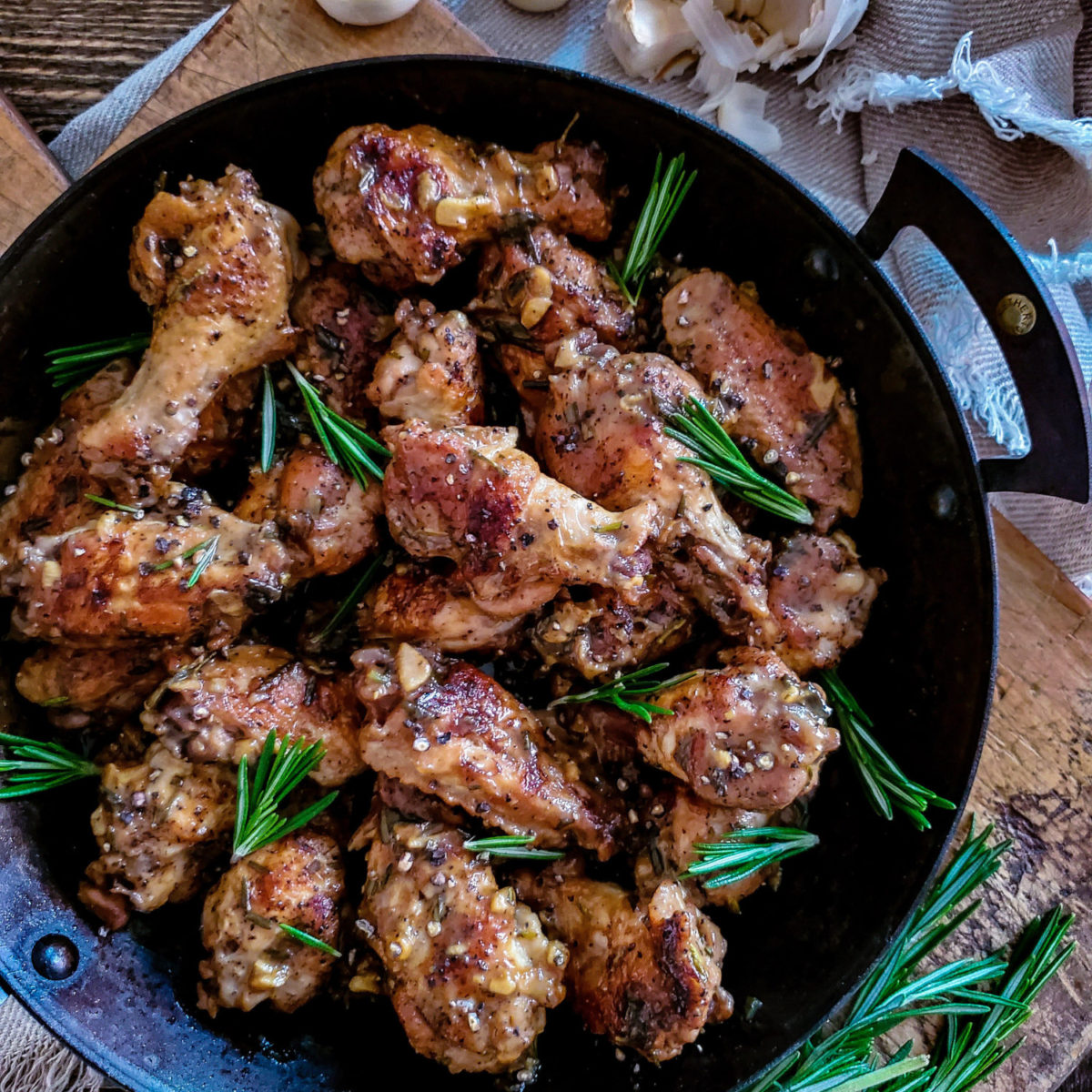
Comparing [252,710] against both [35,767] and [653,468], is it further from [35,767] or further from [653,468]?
[653,468]

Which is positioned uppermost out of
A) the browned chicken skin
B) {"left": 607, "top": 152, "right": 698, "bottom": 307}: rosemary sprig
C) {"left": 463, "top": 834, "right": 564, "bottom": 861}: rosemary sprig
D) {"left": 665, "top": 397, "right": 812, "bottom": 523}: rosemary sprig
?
{"left": 607, "top": 152, "right": 698, "bottom": 307}: rosemary sprig

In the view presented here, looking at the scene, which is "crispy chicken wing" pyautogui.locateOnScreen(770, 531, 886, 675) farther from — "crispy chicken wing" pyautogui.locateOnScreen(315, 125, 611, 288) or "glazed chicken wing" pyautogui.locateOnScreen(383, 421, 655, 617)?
"crispy chicken wing" pyautogui.locateOnScreen(315, 125, 611, 288)

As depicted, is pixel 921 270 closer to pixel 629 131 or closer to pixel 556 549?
pixel 629 131

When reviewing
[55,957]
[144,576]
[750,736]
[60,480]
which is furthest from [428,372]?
[55,957]

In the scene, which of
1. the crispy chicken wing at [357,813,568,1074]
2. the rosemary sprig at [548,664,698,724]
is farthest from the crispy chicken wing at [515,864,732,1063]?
the rosemary sprig at [548,664,698,724]

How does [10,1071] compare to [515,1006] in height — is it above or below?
below

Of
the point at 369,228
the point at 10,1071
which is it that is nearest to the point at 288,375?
the point at 369,228
